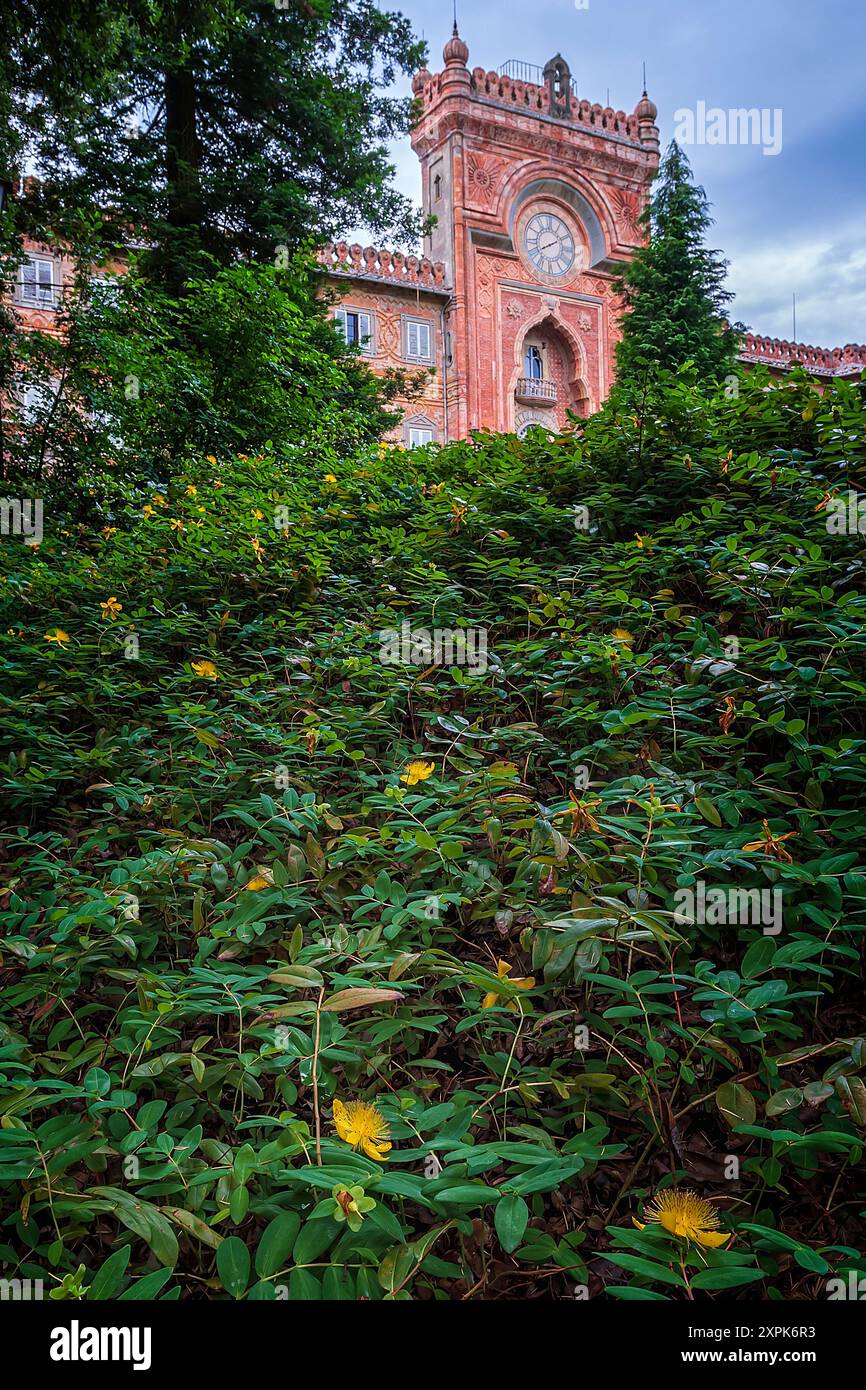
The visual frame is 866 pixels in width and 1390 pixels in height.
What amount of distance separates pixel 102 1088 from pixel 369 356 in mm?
22645

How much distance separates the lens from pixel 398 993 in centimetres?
144

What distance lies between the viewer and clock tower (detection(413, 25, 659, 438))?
2198 centimetres

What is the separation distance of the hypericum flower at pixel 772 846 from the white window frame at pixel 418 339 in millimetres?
22355

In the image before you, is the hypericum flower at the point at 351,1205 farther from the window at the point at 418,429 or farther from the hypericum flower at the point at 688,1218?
the window at the point at 418,429

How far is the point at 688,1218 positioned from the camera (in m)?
1.11

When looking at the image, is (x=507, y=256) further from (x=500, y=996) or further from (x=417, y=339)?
(x=500, y=996)

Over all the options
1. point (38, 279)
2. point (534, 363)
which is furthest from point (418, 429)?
point (38, 279)

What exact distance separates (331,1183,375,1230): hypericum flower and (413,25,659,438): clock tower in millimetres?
21590

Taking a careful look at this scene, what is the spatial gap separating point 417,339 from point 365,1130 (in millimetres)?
23354

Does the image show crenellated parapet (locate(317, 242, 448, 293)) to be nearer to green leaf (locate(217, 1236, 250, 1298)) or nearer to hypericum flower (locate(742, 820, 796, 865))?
hypericum flower (locate(742, 820, 796, 865))

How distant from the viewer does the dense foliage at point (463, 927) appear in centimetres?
123

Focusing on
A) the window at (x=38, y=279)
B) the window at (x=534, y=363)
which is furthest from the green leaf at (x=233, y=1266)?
the window at (x=534, y=363)

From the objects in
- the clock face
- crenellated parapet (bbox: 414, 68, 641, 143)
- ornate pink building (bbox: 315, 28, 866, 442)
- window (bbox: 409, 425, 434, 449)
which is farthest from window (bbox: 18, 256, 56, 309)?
the clock face
